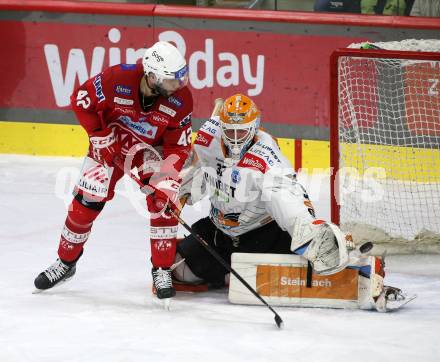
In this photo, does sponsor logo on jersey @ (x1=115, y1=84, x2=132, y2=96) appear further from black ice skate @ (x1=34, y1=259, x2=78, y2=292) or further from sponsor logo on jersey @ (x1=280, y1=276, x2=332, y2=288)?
sponsor logo on jersey @ (x1=280, y1=276, x2=332, y2=288)

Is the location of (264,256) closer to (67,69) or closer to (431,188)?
(431,188)

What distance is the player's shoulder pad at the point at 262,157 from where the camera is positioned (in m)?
4.42

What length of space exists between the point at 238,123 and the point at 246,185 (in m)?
0.28

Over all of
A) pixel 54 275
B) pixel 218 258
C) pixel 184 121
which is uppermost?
pixel 184 121

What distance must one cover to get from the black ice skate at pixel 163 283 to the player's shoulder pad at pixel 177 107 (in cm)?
66

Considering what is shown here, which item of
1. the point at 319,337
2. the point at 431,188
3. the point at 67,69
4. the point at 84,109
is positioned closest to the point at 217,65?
the point at 67,69

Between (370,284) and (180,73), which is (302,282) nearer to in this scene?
(370,284)

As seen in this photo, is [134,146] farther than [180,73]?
Yes

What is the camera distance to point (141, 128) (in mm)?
4555

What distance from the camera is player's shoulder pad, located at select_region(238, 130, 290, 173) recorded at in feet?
14.5

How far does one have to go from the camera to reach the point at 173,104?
176 inches

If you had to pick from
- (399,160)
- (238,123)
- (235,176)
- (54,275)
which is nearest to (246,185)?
(235,176)

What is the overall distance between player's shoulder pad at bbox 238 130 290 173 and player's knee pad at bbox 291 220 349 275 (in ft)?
1.11

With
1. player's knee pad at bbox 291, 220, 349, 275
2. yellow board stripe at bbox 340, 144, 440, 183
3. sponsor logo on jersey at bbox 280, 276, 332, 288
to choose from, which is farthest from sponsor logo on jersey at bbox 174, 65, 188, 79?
yellow board stripe at bbox 340, 144, 440, 183
